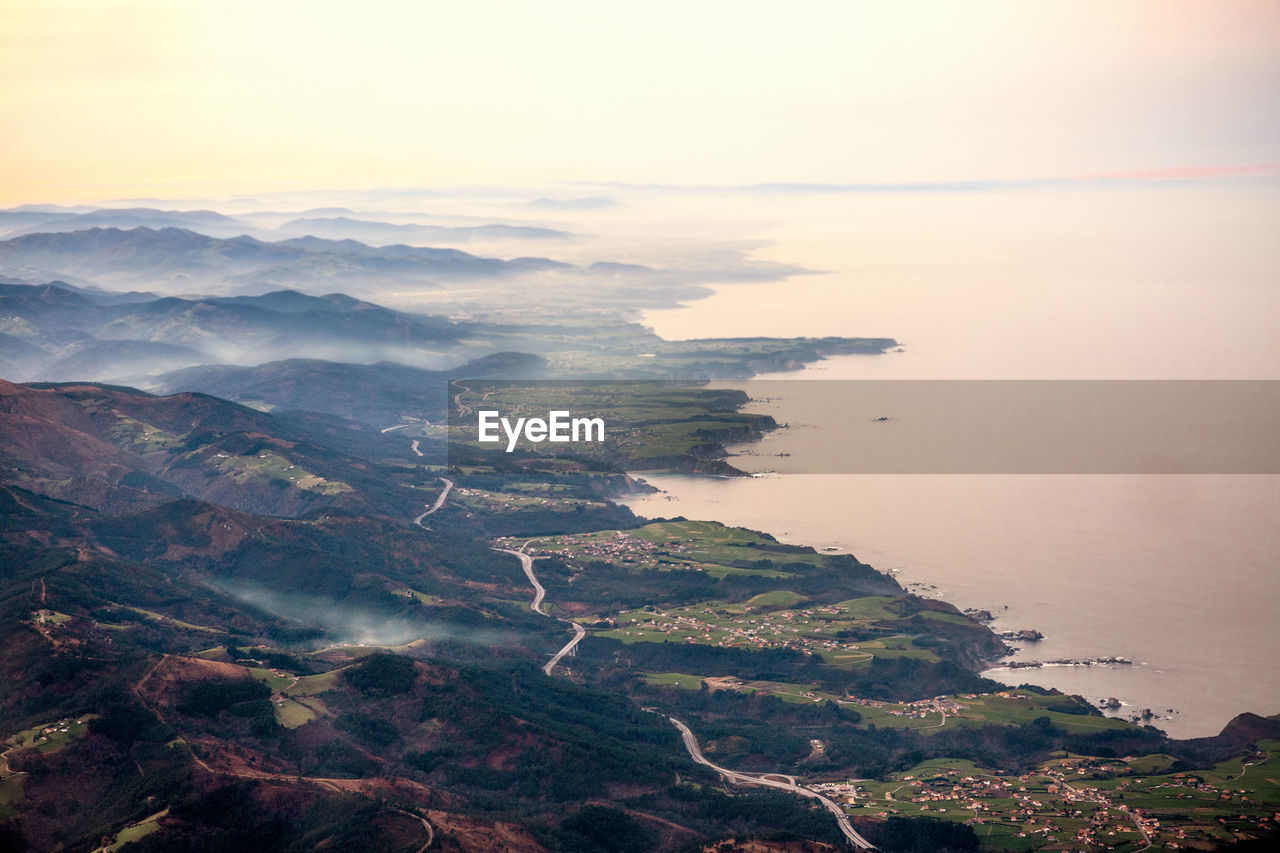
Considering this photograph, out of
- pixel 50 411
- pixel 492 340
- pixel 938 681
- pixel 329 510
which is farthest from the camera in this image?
pixel 492 340

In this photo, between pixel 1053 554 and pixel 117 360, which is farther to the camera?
pixel 117 360

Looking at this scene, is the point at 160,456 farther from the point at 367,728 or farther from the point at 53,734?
the point at 53,734

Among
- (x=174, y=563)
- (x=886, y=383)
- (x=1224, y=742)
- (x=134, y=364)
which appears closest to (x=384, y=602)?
(x=174, y=563)

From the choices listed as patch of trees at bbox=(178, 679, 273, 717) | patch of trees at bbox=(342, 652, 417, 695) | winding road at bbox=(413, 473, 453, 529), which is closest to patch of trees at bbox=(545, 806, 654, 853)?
patch of trees at bbox=(342, 652, 417, 695)

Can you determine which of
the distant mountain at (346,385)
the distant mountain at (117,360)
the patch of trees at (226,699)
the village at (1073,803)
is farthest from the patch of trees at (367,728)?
the distant mountain at (117,360)

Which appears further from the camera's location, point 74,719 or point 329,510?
point 329,510

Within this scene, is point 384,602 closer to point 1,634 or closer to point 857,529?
point 1,634

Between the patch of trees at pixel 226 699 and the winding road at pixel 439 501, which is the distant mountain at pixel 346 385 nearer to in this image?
the winding road at pixel 439 501

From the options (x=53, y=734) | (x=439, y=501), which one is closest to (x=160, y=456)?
(x=439, y=501)
